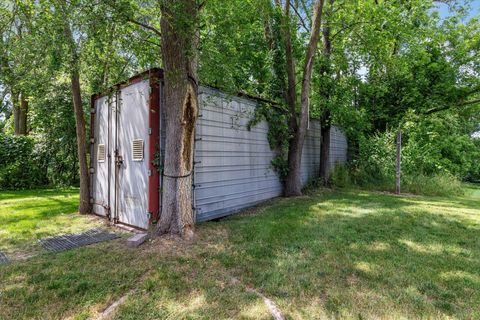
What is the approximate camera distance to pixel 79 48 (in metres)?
4.12

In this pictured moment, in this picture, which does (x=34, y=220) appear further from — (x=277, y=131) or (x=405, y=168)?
(x=405, y=168)

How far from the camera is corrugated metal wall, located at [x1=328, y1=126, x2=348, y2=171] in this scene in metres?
9.31

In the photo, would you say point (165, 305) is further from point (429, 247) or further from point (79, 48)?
point (79, 48)

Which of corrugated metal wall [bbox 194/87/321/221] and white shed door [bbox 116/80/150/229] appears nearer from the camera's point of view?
white shed door [bbox 116/80/150/229]

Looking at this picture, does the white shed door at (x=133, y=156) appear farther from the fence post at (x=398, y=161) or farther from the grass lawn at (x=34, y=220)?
the fence post at (x=398, y=161)

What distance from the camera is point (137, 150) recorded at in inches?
167

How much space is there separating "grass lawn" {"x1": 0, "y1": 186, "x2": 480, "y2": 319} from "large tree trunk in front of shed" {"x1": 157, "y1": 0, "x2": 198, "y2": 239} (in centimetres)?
32

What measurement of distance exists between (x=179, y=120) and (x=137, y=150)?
1.15m

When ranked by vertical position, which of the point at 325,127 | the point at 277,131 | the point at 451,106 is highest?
the point at 451,106

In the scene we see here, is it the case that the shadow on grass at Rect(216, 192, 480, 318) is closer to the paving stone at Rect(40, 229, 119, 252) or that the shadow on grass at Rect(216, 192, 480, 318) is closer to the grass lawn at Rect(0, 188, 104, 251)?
the paving stone at Rect(40, 229, 119, 252)

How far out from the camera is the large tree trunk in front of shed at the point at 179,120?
347 cm

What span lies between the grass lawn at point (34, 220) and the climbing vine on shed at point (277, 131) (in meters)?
4.06

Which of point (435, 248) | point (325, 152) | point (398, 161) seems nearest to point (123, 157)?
point (435, 248)

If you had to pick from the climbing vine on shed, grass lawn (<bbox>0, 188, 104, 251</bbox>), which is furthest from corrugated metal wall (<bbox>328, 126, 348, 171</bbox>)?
grass lawn (<bbox>0, 188, 104, 251</bbox>)
